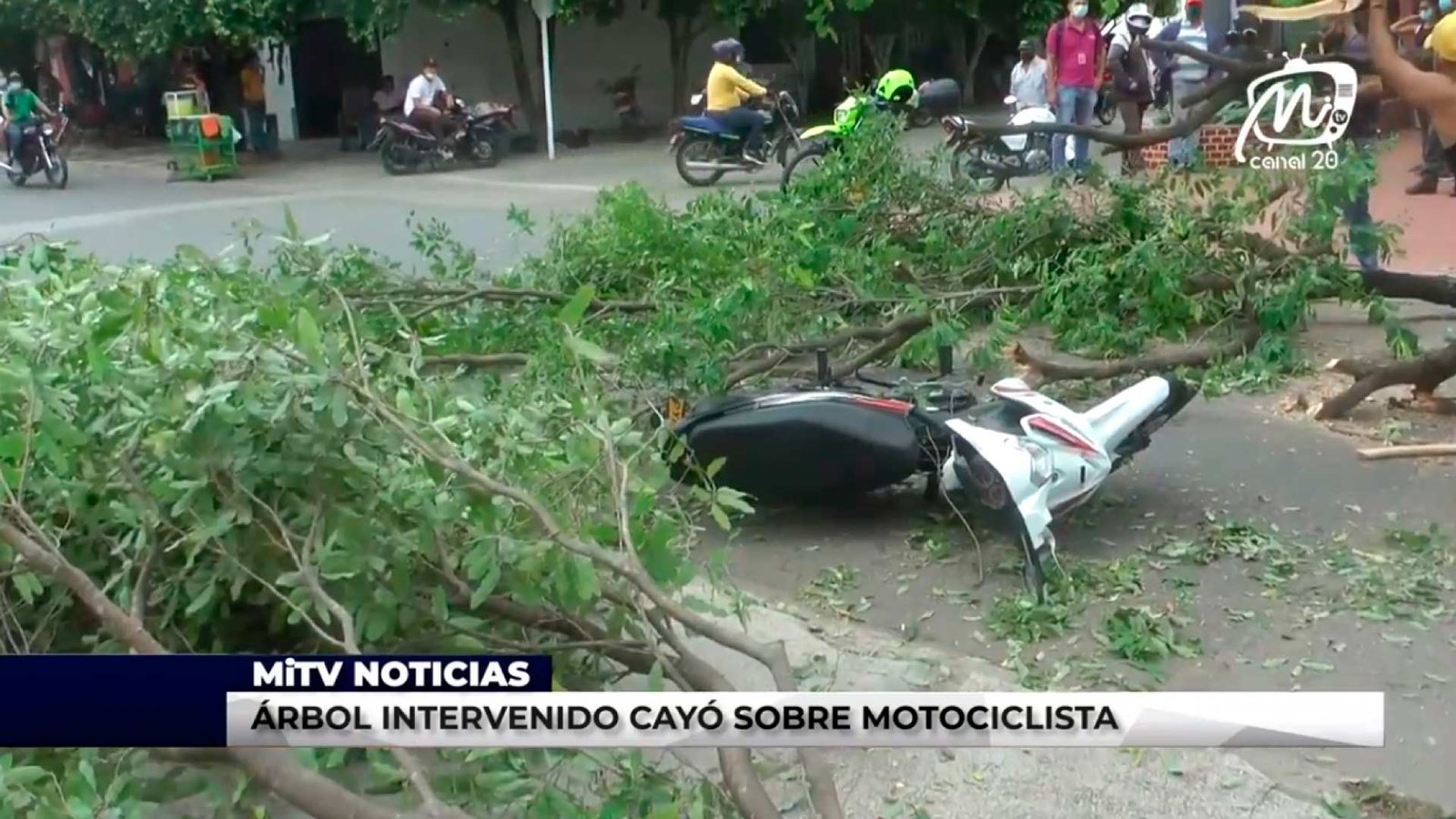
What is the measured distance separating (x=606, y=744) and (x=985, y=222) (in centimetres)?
476

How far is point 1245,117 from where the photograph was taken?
6.48 metres

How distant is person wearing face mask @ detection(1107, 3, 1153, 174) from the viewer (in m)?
12.3

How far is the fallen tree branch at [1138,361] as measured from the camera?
19.5ft

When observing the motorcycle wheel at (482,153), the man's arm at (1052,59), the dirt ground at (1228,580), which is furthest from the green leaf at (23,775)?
the motorcycle wheel at (482,153)

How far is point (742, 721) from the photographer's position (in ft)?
8.74

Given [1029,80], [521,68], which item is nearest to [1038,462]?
[1029,80]

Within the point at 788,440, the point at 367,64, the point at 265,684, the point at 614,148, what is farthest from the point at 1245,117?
the point at 367,64

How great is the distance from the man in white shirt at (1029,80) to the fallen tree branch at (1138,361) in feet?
21.6

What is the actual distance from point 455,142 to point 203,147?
9.32 ft

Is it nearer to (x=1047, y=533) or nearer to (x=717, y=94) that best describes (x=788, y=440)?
(x=1047, y=533)

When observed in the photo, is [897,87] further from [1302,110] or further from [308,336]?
[308,336]

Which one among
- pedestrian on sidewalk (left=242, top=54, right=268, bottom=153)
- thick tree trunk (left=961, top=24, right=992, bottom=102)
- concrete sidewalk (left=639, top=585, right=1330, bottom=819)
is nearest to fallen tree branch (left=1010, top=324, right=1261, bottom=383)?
concrete sidewalk (left=639, top=585, right=1330, bottom=819)

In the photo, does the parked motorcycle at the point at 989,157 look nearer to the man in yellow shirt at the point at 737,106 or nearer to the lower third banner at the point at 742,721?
the lower third banner at the point at 742,721

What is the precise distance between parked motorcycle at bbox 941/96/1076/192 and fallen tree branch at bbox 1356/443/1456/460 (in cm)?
189
